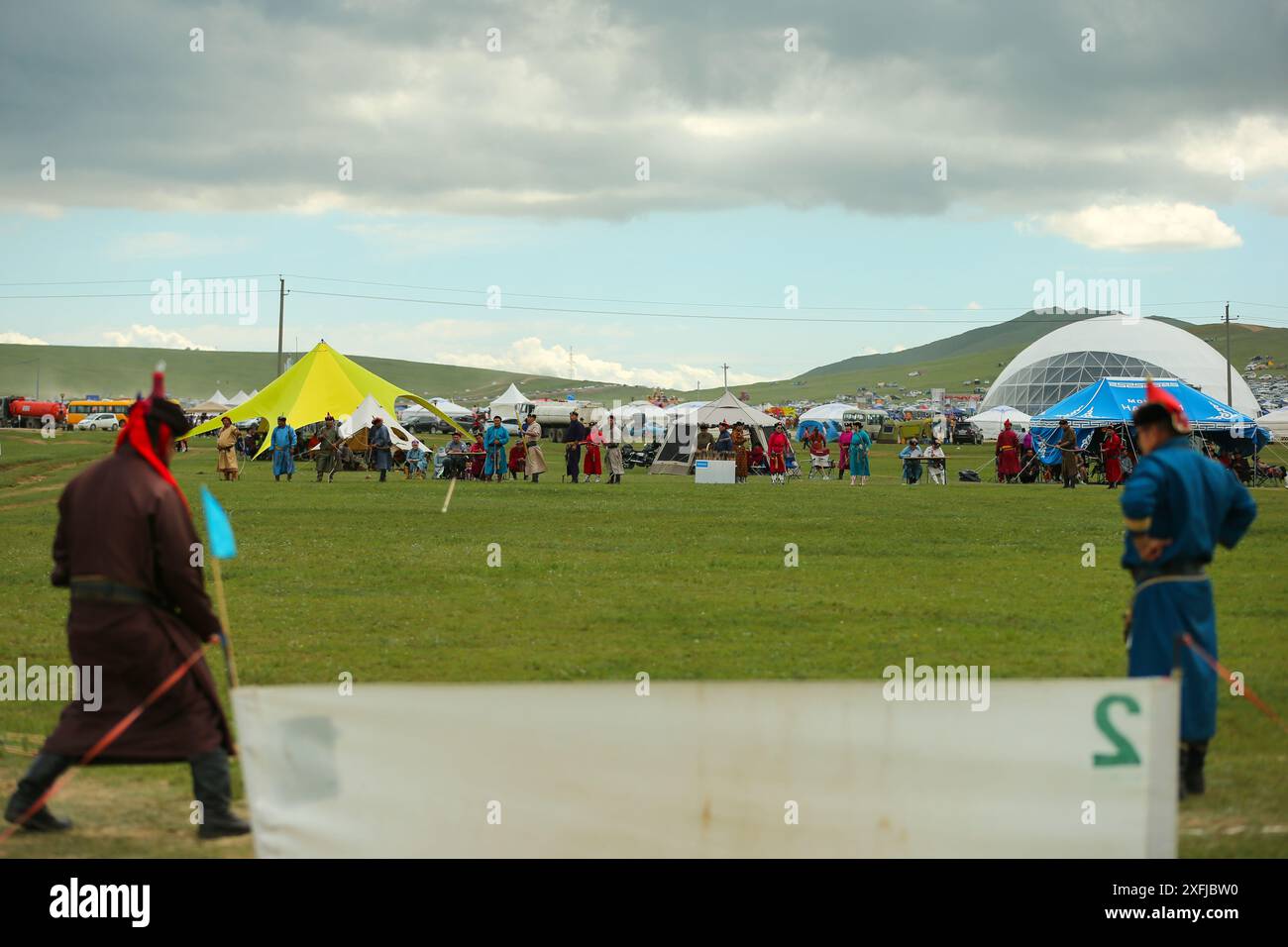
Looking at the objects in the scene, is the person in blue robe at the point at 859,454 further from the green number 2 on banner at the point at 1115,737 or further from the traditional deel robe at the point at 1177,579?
the green number 2 on banner at the point at 1115,737

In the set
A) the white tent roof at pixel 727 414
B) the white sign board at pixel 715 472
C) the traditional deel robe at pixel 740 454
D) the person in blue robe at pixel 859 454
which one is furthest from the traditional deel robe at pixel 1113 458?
the white tent roof at pixel 727 414

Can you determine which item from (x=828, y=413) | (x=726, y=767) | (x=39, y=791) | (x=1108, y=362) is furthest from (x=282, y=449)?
(x=1108, y=362)

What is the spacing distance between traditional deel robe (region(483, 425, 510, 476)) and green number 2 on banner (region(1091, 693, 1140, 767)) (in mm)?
30651

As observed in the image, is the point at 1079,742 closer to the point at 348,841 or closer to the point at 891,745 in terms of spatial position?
the point at 891,745

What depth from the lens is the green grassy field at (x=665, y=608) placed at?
7.04m

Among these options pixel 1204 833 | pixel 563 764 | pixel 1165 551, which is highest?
pixel 1165 551

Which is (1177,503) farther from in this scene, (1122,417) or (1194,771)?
(1122,417)

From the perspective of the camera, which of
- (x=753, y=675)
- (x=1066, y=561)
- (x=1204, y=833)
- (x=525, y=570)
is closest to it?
(x=1204, y=833)

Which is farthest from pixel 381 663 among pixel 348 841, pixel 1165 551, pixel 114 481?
pixel 1165 551

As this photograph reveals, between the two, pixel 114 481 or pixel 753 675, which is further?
pixel 753 675

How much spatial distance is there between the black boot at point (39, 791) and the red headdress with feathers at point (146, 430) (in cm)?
122

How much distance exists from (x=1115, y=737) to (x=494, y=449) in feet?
103
